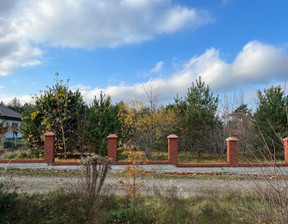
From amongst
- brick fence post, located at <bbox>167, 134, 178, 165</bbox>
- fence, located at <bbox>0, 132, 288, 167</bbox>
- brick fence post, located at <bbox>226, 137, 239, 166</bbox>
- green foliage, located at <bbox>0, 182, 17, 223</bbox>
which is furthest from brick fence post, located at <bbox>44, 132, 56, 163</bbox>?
brick fence post, located at <bbox>226, 137, 239, 166</bbox>

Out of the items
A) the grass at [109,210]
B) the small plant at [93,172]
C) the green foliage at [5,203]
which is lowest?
the grass at [109,210]

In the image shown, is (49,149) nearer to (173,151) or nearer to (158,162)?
(158,162)

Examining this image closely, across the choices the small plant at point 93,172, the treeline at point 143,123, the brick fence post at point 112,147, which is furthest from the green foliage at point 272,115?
the small plant at point 93,172

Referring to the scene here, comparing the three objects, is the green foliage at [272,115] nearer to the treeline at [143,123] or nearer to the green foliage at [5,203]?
the treeline at [143,123]

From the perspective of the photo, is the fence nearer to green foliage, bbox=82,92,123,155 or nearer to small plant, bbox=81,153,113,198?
green foliage, bbox=82,92,123,155

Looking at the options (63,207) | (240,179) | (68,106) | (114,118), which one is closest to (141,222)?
(63,207)

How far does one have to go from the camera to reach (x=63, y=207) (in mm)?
4266

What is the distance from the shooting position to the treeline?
43.8 feet

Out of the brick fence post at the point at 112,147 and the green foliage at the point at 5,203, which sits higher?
the brick fence post at the point at 112,147

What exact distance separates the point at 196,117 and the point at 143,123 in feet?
12.5

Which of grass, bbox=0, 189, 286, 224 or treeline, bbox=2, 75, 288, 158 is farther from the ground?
treeline, bbox=2, 75, 288, 158

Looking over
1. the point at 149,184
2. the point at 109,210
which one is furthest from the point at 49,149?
the point at 109,210

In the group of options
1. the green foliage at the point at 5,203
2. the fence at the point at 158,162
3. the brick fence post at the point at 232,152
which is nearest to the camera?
the green foliage at the point at 5,203

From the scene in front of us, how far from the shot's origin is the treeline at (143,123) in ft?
43.8
